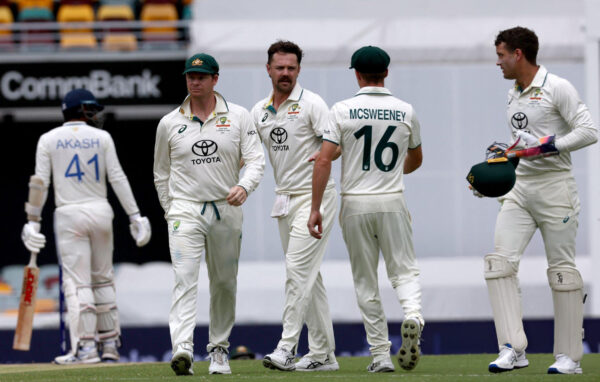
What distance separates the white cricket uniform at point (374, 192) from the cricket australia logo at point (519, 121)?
1.88 ft

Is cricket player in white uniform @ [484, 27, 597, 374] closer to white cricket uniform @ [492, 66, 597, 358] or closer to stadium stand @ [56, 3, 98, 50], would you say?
white cricket uniform @ [492, 66, 597, 358]

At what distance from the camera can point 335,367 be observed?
7.17 m

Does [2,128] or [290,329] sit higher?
[2,128]

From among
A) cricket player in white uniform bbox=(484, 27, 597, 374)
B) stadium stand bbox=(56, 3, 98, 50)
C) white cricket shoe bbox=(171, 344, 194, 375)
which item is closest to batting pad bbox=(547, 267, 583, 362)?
cricket player in white uniform bbox=(484, 27, 597, 374)

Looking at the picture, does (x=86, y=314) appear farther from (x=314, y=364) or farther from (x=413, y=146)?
(x=413, y=146)

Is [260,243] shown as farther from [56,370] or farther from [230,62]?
[56,370]

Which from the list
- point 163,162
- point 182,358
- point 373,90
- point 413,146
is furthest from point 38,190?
point 413,146

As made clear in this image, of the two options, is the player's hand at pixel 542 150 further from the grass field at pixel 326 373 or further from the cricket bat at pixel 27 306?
the cricket bat at pixel 27 306

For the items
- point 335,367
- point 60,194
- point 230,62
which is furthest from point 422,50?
point 335,367

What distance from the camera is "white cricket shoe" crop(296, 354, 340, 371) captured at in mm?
7024

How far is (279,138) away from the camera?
7148 millimetres

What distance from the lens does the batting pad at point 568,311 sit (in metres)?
6.34

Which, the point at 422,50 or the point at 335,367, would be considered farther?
the point at 422,50

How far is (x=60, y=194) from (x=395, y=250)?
10.5 feet
